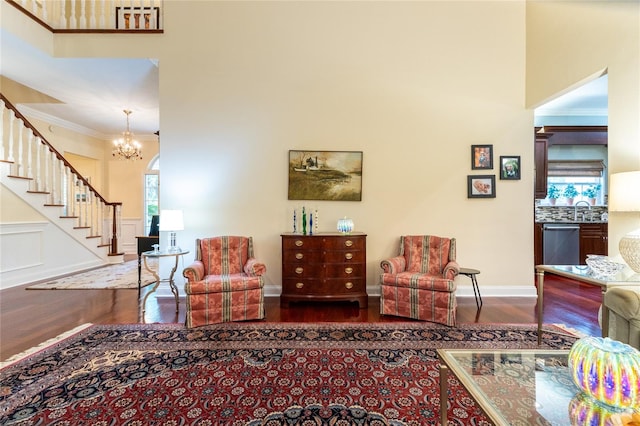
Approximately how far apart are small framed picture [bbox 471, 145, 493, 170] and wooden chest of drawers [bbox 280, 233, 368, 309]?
2122 millimetres

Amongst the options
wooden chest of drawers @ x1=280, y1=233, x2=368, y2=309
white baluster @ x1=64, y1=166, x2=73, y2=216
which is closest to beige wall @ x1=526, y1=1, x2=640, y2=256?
wooden chest of drawers @ x1=280, y1=233, x2=368, y2=309

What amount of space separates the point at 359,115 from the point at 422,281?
8.22 ft

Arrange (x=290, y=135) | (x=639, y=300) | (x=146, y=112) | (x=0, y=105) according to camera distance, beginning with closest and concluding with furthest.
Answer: (x=639, y=300) < (x=290, y=135) < (x=0, y=105) < (x=146, y=112)

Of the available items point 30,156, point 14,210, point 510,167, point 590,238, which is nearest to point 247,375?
point 510,167

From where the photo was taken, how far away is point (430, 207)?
413cm

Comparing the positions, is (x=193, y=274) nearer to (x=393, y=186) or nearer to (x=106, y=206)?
(x=393, y=186)

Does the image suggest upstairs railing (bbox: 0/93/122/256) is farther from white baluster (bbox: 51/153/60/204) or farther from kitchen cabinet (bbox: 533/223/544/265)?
kitchen cabinet (bbox: 533/223/544/265)

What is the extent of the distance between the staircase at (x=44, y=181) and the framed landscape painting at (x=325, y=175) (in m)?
4.73

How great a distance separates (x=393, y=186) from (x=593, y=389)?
324 centimetres

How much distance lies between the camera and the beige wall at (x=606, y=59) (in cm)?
280

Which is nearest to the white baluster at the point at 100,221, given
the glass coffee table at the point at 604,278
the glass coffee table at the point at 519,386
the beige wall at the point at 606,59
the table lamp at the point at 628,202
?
the glass coffee table at the point at 519,386

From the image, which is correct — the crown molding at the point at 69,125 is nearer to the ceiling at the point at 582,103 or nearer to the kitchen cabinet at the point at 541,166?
the kitchen cabinet at the point at 541,166

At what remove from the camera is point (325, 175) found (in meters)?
4.06

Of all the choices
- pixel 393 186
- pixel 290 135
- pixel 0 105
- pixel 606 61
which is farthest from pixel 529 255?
pixel 0 105
